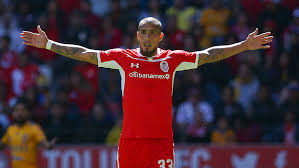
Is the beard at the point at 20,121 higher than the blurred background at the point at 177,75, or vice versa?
the blurred background at the point at 177,75

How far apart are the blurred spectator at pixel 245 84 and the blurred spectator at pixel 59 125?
383cm

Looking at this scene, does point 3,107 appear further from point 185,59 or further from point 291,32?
point 185,59

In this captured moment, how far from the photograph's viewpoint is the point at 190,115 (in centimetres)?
1287

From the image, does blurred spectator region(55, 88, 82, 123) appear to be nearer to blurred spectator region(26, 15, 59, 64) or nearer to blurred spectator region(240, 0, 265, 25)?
blurred spectator region(26, 15, 59, 64)

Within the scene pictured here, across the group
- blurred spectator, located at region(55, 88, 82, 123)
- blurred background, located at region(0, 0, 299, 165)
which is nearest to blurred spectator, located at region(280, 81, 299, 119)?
blurred background, located at region(0, 0, 299, 165)

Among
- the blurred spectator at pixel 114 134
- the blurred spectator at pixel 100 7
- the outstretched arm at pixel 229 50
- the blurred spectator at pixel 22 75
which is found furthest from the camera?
the blurred spectator at pixel 100 7

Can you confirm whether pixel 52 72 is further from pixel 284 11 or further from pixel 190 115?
pixel 284 11

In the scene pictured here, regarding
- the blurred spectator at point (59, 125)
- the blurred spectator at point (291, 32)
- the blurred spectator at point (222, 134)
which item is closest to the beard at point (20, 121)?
the blurred spectator at point (59, 125)

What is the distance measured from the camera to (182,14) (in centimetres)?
1494

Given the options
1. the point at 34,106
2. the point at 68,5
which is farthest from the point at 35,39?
the point at 68,5

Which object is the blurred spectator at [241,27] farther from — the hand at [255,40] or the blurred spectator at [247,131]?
the hand at [255,40]

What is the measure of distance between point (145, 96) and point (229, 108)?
22.9ft

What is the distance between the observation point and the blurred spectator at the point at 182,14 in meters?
14.8

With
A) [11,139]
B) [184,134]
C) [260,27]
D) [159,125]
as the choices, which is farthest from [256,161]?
[159,125]
